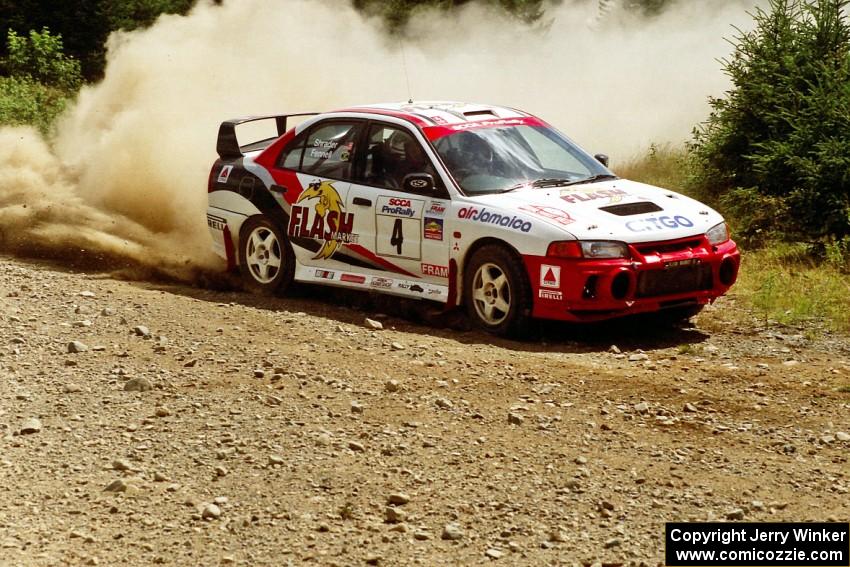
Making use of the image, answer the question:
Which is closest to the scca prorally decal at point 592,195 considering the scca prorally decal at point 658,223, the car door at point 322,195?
the scca prorally decal at point 658,223

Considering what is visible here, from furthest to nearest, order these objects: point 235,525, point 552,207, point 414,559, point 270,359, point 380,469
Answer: point 552,207 < point 270,359 < point 380,469 < point 235,525 < point 414,559

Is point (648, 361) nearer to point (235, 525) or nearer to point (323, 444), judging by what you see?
point (323, 444)

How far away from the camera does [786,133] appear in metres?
13.9

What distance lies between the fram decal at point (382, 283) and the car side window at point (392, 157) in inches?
27.0

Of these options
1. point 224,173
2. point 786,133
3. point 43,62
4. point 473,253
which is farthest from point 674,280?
point 43,62

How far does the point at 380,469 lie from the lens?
6.46 m

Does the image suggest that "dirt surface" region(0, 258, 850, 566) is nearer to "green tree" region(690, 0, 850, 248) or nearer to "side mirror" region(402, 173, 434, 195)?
"side mirror" region(402, 173, 434, 195)

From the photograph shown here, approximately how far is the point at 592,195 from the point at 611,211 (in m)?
0.35

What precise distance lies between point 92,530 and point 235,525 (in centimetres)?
61

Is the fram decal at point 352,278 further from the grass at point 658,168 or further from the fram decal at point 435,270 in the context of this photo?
the grass at point 658,168

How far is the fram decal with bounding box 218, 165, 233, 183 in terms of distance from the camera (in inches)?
448

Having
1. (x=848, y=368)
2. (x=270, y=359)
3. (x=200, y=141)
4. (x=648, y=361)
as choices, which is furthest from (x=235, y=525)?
(x=200, y=141)

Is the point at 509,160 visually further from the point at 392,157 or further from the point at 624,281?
the point at 624,281

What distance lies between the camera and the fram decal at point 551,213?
29.8 feet
